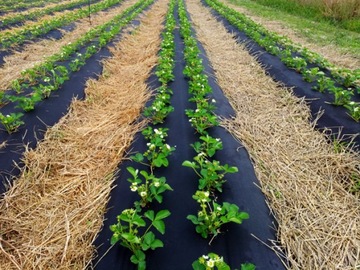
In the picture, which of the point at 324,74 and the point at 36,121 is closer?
the point at 36,121

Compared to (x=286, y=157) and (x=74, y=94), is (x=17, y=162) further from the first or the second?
(x=286, y=157)

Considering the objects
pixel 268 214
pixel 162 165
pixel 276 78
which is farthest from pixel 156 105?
pixel 276 78

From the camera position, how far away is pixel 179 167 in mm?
2898

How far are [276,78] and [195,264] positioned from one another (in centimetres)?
470

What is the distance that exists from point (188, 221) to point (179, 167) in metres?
0.72

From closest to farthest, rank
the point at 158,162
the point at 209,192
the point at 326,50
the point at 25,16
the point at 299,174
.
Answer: the point at 209,192
the point at 158,162
the point at 299,174
the point at 326,50
the point at 25,16

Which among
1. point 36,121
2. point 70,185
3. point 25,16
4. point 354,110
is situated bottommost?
point 70,185

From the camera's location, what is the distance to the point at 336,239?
7.45 ft

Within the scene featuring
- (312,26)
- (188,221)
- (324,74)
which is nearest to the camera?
(188,221)

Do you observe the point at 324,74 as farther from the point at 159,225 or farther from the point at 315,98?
the point at 159,225

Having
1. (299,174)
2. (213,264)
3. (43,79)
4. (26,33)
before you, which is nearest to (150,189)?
(213,264)

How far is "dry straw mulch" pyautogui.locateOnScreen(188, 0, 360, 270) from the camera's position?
7.18ft

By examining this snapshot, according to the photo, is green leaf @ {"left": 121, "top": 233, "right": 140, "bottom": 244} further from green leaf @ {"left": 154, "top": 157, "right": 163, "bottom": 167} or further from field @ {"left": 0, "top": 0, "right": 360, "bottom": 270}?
green leaf @ {"left": 154, "top": 157, "right": 163, "bottom": 167}

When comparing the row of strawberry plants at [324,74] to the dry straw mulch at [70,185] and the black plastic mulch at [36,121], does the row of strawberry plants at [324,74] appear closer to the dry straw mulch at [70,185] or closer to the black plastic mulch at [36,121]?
the dry straw mulch at [70,185]
